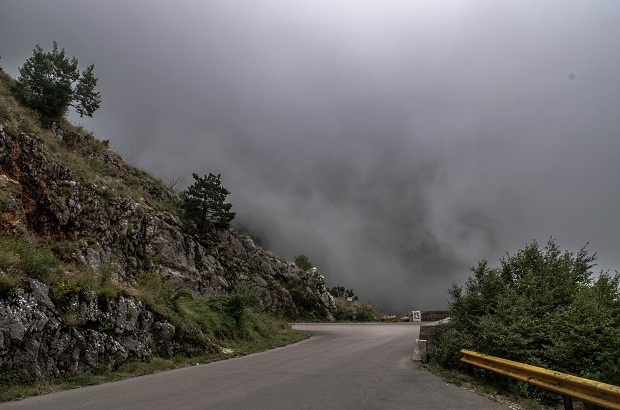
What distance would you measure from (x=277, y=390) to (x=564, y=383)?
566cm

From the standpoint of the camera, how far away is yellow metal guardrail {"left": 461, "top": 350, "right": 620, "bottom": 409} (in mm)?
5856

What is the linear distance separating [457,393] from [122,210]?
25573 millimetres

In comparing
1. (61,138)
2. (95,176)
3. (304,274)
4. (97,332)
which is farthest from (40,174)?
(304,274)

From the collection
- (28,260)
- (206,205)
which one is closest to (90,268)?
(28,260)

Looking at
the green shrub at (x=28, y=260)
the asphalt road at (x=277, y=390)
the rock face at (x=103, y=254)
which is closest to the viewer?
the asphalt road at (x=277, y=390)

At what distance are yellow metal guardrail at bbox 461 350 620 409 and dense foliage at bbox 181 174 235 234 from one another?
3382 cm

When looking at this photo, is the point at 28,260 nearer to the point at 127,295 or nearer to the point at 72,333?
the point at 72,333

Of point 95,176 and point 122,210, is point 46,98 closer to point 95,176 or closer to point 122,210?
point 95,176

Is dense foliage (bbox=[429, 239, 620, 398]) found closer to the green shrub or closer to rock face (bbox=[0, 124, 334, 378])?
rock face (bbox=[0, 124, 334, 378])

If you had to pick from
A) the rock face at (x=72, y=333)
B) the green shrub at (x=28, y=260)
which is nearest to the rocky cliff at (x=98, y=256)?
the rock face at (x=72, y=333)

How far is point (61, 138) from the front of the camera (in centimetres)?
3083

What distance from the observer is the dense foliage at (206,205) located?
132 feet

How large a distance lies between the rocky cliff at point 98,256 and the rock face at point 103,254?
0.11 feet

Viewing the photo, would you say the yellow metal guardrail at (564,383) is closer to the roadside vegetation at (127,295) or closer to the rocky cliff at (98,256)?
the roadside vegetation at (127,295)
